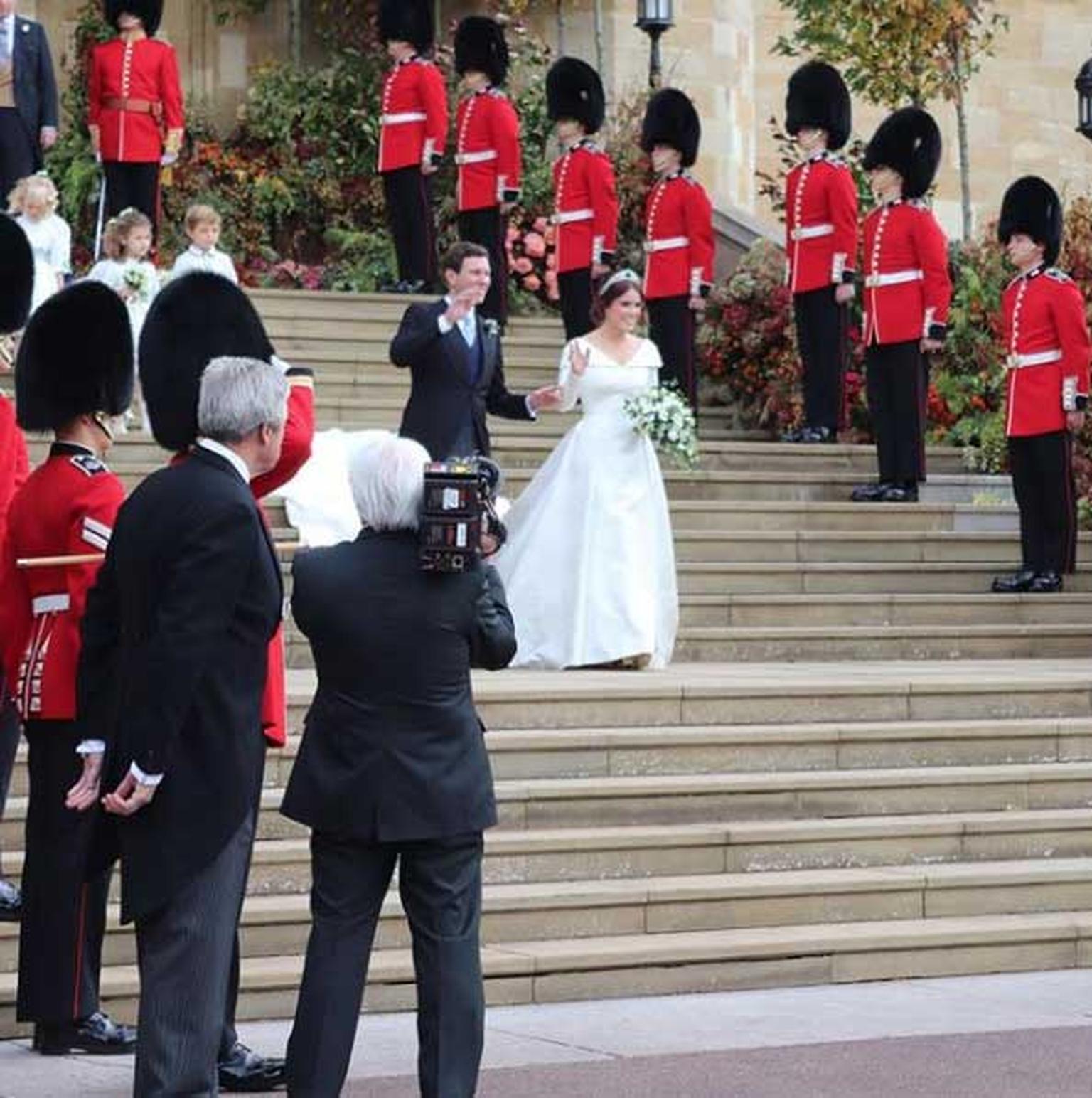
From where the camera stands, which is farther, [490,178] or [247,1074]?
[490,178]

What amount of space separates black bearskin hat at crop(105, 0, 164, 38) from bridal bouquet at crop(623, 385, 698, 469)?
18.9ft

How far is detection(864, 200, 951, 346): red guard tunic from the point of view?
50.1ft

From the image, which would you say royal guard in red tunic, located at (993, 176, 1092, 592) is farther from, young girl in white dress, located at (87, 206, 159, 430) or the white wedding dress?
young girl in white dress, located at (87, 206, 159, 430)

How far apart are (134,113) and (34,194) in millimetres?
1901

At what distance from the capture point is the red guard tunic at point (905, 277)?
15.3 metres

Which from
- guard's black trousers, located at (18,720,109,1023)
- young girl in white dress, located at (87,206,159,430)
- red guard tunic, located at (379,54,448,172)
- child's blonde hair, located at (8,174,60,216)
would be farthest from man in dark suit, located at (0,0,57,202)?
guard's black trousers, located at (18,720,109,1023)

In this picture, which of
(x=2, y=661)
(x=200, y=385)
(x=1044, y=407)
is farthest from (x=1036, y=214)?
(x=200, y=385)

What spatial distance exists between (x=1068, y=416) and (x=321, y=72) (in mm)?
7887

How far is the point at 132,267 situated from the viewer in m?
14.7

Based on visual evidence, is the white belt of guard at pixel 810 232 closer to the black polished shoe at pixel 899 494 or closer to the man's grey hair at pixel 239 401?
the black polished shoe at pixel 899 494

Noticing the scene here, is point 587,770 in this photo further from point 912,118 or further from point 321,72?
point 321,72

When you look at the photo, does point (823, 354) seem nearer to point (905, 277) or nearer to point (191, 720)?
point (905, 277)

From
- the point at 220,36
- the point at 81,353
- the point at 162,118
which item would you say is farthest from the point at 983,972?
the point at 220,36

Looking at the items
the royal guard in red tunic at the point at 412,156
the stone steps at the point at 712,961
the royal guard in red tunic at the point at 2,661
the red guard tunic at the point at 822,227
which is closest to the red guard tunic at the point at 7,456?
the royal guard in red tunic at the point at 2,661
